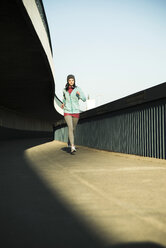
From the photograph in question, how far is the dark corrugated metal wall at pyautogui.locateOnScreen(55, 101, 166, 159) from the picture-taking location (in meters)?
6.03

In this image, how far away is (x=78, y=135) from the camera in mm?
13305

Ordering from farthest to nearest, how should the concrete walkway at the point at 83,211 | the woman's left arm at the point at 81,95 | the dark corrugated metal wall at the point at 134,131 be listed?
the woman's left arm at the point at 81,95 → the dark corrugated metal wall at the point at 134,131 → the concrete walkway at the point at 83,211

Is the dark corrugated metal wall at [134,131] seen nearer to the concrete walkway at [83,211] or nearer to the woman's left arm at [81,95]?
the woman's left arm at [81,95]

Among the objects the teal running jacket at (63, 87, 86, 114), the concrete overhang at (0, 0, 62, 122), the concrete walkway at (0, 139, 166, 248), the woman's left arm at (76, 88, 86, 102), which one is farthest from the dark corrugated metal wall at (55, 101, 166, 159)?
the concrete overhang at (0, 0, 62, 122)

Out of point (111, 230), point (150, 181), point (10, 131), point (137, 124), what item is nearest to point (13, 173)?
point (150, 181)

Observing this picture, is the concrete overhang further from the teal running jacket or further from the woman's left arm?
the woman's left arm

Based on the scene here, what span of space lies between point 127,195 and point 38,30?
702 centimetres

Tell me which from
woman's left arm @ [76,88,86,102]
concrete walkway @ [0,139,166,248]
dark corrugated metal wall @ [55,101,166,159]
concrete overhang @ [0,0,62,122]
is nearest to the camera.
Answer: concrete walkway @ [0,139,166,248]

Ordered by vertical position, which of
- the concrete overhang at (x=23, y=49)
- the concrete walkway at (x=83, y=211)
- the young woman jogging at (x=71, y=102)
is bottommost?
the concrete walkway at (x=83, y=211)

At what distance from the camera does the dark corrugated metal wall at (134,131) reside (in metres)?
6.03

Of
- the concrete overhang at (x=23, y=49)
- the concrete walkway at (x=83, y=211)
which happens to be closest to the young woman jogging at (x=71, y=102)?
the concrete overhang at (x=23, y=49)

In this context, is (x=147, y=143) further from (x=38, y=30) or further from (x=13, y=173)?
(x=38, y=30)

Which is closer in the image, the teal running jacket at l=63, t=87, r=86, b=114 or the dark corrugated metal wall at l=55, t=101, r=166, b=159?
the dark corrugated metal wall at l=55, t=101, r=166, b=159

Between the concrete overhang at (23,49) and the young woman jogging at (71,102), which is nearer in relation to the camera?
the concrete overhang at (23,49)
